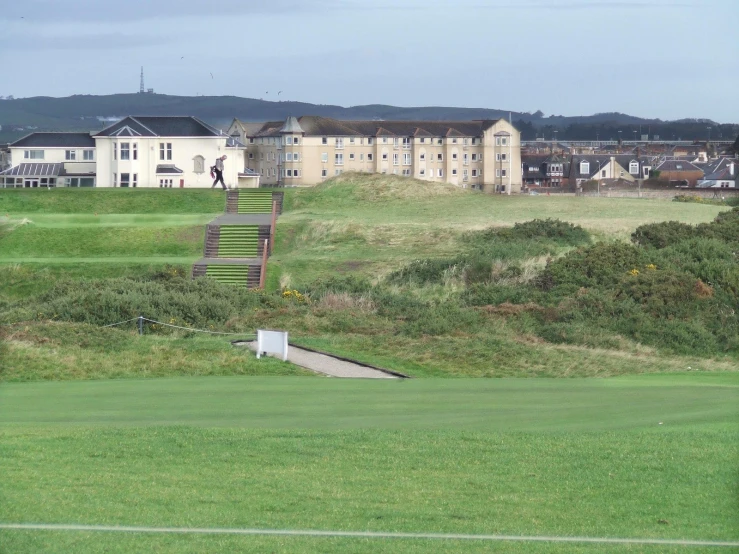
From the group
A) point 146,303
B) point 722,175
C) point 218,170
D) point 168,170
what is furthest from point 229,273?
point 722,175

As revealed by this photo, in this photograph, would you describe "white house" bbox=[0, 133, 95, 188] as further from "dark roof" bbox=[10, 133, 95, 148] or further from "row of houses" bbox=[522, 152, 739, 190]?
"row of houses" bbox=[522, 152, 739, 190]

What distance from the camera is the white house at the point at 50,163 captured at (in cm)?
6488

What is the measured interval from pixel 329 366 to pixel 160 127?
47.0 m

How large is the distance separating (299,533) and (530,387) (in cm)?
808

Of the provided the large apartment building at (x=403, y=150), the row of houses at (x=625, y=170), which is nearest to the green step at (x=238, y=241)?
the large apartment building at (x=403, y=150)

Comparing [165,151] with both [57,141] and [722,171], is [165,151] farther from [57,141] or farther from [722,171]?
[722,171]

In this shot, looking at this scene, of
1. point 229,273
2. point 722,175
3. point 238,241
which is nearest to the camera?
point 229,273

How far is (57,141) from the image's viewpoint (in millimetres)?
65625

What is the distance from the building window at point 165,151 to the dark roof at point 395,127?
45.8ft

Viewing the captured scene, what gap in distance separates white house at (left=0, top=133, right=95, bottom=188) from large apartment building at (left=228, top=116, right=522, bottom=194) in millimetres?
12548

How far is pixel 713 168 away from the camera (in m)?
85.2

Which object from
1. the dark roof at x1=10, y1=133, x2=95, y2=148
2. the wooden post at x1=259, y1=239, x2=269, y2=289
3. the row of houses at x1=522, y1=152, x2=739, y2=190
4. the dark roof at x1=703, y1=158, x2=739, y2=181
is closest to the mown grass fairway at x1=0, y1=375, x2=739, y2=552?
the wooden post at x1=259, y1=239, x2=269, y2=289

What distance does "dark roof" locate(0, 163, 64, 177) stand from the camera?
64812 millimetres

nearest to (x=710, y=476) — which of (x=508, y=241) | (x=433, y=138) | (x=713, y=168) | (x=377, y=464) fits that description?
(x=377, y=464)
